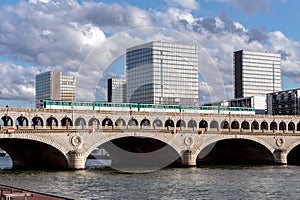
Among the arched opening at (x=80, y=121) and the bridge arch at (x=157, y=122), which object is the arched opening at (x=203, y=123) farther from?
the arched opening at (x=80, y=121)

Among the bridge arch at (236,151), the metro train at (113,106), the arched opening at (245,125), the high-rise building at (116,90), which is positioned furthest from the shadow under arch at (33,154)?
the arched opening at (245,125)

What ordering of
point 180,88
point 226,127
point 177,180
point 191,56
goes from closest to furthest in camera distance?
point 177,180
point 191,56
point 180,88
point 226,127

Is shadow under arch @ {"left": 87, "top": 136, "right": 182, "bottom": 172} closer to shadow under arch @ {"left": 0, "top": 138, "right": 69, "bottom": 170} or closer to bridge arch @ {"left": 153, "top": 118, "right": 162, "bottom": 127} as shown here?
bridge arch @ {"left": 153, "top": 118, "right": 162, "bottom": 127}

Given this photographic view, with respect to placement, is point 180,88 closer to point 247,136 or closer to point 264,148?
point 247,136

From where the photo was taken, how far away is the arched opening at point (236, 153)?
435 ft

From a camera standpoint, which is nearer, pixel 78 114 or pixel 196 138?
pixel 78 114

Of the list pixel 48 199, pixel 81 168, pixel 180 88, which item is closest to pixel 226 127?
pixel 180 88

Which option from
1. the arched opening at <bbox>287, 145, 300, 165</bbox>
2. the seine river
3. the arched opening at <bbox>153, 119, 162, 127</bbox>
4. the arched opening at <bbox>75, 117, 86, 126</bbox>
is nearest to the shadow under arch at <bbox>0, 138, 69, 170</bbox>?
the seine river

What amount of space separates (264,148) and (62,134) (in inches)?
2050

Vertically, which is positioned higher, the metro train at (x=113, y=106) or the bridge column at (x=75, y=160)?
the metro train at (x=113, y=106)

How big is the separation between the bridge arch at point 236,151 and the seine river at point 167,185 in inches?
1150

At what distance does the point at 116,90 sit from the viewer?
105500 millimetres

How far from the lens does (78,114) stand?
111625 millimetres

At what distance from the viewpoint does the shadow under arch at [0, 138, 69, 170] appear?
10600 centimetres
